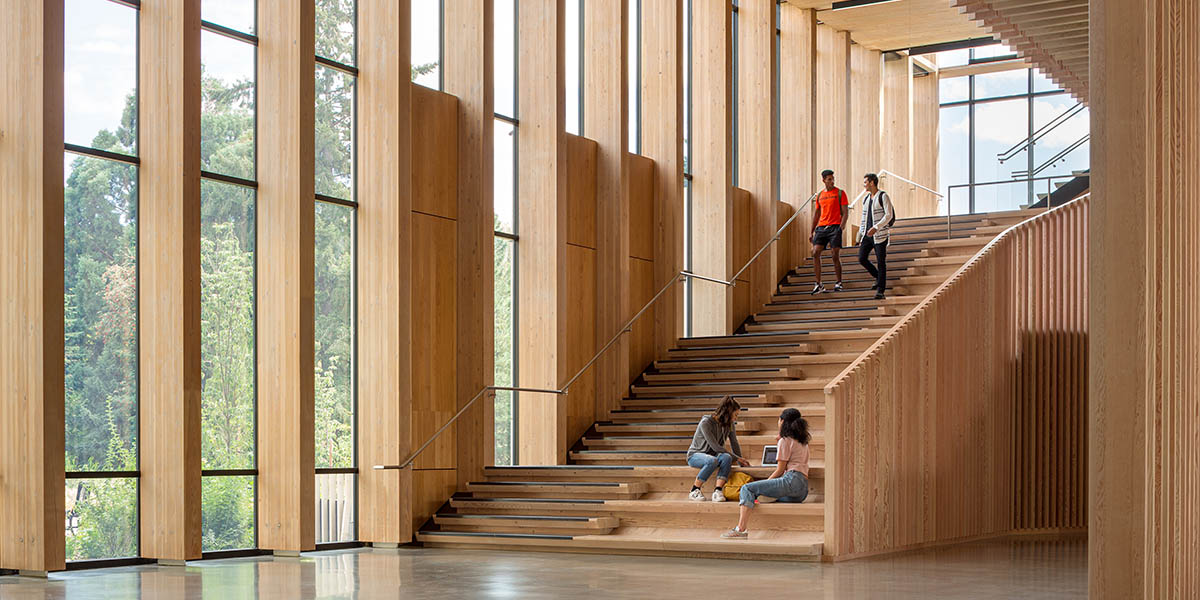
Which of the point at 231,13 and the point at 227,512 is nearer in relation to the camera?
the point at 227,512

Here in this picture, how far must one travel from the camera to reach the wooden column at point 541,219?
14.6 meters

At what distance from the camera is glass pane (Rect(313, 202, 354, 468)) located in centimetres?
1253

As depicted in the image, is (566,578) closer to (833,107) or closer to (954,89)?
(833,107)

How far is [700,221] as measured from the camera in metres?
18.0

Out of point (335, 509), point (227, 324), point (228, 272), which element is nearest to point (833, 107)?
point (335, 509)

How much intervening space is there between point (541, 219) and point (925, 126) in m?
12.8

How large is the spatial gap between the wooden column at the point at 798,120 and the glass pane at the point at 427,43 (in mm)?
7600

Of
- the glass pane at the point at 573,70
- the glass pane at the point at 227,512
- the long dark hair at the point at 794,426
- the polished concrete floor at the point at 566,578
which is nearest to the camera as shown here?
the polished concrete floor at the point at 566,578

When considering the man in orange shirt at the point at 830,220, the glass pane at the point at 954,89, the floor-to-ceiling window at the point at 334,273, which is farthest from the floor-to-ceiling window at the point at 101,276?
the glass pane at the point at 954,89

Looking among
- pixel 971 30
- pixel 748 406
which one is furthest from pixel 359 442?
pixel 971 30

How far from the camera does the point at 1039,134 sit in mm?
24141

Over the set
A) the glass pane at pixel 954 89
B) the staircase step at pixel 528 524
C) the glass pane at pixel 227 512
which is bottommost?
the staircase step at pixel 528 524

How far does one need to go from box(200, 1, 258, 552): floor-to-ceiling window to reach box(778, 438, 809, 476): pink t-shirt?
4654 millimetres

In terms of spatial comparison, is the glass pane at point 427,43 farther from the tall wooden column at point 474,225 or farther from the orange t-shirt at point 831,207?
the orange t-shirt at point 831,207
